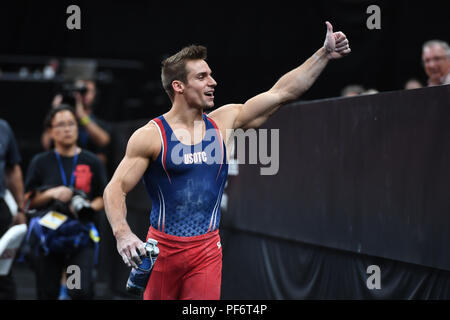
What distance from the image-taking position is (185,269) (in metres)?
4.41

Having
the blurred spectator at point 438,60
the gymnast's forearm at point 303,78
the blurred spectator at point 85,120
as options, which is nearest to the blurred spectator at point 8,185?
the blurred spectator at point 85,120

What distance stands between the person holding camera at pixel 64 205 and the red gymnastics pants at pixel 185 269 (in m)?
2.11

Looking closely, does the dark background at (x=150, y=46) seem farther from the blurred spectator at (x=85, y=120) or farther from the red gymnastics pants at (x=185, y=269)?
the red gymnastics pants at (x=185, y=269)

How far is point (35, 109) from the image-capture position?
465 inches

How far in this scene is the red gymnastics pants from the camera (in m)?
4.39

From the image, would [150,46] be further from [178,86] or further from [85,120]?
[178,86]

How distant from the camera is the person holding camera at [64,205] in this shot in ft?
21.3

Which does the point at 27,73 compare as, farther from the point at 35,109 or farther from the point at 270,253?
the point at 270,253

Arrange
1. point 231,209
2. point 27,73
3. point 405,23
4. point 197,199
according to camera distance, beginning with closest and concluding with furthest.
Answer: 1. point 197,199
2. point 231,209
3. point 405,23
4. point 27,73

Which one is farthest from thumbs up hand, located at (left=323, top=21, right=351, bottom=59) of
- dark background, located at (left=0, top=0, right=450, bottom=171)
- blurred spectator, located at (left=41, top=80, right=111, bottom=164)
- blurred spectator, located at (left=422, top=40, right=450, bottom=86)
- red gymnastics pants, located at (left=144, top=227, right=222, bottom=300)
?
dark background, located at (left=0, top=0, right=450, bottom=171)

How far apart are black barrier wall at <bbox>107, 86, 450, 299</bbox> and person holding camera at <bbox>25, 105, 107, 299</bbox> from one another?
1.31 meters

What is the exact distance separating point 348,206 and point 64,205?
253 centimetres

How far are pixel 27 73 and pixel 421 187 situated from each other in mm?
8836
